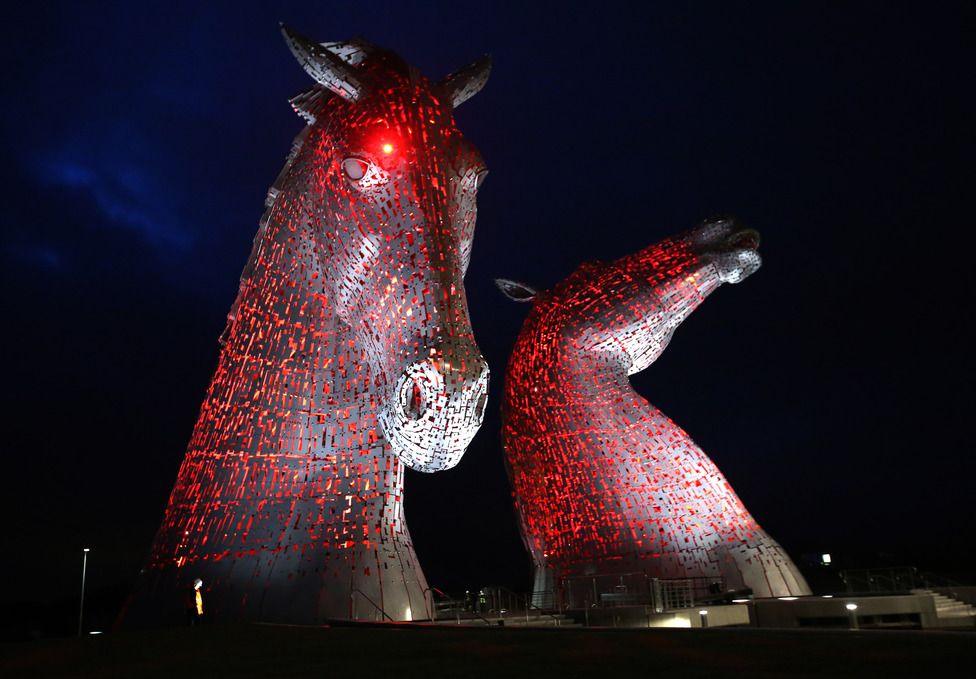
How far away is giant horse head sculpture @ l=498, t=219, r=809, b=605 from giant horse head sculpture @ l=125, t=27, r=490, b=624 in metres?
3.57

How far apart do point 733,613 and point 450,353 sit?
17.2 feet

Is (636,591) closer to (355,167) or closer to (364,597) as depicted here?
(364,597)

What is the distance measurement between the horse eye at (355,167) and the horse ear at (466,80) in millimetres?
1431

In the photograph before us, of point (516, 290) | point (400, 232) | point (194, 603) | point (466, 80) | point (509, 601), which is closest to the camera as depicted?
point (400, 232)

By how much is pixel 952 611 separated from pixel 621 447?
14.7ft

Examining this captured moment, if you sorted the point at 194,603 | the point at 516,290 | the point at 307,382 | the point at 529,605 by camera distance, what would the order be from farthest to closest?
the point at 516,290 < the point at 529,605 < the point at 307,382 < the point at 194,603

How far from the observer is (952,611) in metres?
9.55

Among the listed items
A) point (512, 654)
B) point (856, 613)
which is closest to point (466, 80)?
point (512, 654)

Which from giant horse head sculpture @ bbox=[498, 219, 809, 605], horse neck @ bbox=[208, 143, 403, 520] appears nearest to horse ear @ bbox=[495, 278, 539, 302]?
giant horse head sculpture @ bbox=[498, 219, 809, 605]

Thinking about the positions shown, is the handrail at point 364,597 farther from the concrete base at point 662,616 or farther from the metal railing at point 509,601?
the metal railing at point 509,601

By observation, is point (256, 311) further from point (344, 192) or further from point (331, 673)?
point (331, 673)

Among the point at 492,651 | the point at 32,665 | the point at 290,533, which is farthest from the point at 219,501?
the point at 492,651

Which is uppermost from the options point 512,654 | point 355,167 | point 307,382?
point 355,167

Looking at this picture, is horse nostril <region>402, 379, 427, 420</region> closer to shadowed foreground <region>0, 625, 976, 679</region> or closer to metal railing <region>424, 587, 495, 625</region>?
shadowed foreground <region>0, 625, 976, 679</region>
